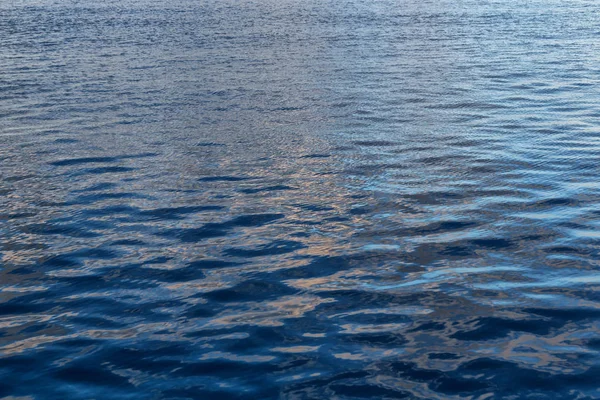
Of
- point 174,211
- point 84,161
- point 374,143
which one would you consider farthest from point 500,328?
point 84,161

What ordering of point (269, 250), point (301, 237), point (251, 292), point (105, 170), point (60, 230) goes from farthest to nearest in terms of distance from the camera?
point (105, 170) → point (60, 230) → point (301, 237) → point (269, 250) → point (251, 292)

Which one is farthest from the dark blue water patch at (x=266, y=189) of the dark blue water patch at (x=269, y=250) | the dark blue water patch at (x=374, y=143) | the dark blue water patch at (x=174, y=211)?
the dark blue water patch at (x=374, y=143)

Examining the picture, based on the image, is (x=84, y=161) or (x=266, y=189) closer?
(x=266, y=189)

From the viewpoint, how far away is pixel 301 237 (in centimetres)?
1097

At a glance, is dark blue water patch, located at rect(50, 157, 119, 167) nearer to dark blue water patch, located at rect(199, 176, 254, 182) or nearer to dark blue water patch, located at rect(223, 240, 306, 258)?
dark blue water patch, located at rect(199, 176, 254, 182)

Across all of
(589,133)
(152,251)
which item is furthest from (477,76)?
(152,251)

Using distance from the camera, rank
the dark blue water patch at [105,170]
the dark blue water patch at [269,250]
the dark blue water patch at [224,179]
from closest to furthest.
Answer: the dark blue water patch at [269,250] < the dark blue water patch at [224,179] < the dark blue water patch at [105,170]

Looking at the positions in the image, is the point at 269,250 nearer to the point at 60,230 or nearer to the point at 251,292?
the point at 251,292

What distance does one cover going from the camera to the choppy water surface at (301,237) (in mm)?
7305

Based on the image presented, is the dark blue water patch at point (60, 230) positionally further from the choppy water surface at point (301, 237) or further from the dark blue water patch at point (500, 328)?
the dark blue water patch at point (500, 328)

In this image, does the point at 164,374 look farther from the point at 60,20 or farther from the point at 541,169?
the point at 60,20

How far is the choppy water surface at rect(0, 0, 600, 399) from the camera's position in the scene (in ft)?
24.0

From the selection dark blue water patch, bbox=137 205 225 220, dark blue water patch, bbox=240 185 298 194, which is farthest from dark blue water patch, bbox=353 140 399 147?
dark blue water patch, bbox=137 205 225 220

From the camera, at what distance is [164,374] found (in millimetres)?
7148
